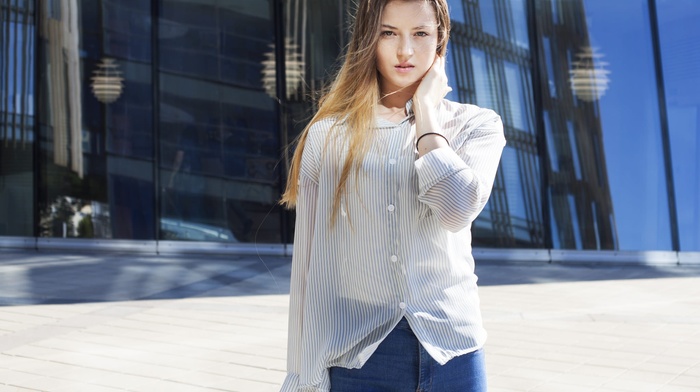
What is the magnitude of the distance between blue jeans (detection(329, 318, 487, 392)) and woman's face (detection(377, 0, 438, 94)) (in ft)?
1.85

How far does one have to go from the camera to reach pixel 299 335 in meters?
2.07

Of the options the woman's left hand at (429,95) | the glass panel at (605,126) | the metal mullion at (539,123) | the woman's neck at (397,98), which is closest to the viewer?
the woman's left hand at (429,95)

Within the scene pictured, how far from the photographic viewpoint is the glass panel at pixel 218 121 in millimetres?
11750

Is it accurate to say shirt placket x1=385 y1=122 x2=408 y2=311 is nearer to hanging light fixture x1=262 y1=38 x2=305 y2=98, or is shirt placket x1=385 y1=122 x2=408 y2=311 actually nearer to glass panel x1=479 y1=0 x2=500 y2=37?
glass panel x1=479 y1=0 x2=500 y2=37

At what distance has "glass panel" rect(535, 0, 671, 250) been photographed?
10688 mm

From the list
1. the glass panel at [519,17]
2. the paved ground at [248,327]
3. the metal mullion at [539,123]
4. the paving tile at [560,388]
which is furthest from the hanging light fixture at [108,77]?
the paving tile at [560,388]

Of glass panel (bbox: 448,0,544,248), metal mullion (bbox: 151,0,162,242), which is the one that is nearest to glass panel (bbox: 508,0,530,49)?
glass panel (bbox: 448,0,544,248)

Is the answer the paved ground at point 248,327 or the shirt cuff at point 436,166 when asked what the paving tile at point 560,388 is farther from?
the shirt cuff at point 436,166

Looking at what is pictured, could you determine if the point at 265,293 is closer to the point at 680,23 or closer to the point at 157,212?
the point at 157,212

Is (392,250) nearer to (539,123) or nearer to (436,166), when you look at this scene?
(436,166)

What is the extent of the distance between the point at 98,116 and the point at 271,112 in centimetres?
236

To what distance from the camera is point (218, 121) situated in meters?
11.9

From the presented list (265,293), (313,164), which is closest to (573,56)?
(265,293)

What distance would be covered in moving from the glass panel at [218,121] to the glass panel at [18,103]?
190 centimetres
